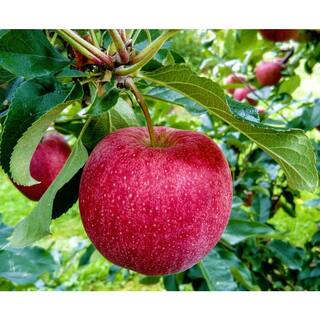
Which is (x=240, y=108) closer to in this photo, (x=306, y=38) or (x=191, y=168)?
(x=191, y=168)

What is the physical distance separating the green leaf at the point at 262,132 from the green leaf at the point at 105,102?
76 millimetres

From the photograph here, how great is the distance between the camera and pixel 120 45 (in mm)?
633

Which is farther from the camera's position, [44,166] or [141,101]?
[44,166]

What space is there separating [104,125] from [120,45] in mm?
159

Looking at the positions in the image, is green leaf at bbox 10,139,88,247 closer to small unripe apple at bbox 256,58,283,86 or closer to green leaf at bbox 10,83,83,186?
green leaf at bbox 10,83,83,186

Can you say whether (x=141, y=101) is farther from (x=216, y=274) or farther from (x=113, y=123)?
(x=216, y=274)

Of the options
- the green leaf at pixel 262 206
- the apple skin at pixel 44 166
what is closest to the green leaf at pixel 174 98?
the apple skin at pixel 44 166

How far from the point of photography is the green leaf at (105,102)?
1.88ft

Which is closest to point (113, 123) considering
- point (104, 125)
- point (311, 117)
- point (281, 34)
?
point (104, 125)

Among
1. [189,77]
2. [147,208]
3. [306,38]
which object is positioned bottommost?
[306,38]

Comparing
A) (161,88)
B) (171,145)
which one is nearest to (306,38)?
(161,88)

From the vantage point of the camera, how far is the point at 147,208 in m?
0.61

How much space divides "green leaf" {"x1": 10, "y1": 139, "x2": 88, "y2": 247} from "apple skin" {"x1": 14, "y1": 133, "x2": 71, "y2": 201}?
0.94 feet
